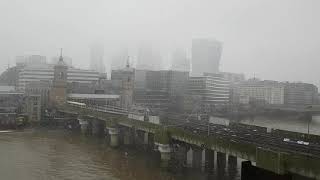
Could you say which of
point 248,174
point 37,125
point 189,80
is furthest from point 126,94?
point 248,174

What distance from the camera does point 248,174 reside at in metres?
4.58

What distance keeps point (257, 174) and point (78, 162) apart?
44757 millimetres

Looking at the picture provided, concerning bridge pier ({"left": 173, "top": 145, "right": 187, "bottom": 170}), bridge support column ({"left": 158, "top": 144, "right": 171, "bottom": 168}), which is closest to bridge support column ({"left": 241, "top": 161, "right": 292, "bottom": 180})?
bridge support column ({"left": 158, "top": 144, "right": 171, "bottom": 168})

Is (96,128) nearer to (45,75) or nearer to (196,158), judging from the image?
(196,158)

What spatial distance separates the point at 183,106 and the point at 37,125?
76921 mm

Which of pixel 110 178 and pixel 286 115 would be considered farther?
pixel 286 115

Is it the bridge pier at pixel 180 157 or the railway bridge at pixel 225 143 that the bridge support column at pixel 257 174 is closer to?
the railway bridge at pixel 225 143

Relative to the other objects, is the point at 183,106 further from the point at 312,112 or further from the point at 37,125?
the point at 37,125

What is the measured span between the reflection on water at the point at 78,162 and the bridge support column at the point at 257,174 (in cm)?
3547

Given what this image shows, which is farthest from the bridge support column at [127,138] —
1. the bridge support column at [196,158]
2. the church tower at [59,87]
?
the church tower at [59,87]

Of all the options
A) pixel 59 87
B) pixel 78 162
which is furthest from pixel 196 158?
pixel 59 87

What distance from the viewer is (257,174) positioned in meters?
4.50

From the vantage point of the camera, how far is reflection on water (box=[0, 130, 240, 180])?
40491mm

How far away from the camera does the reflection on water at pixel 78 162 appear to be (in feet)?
133
